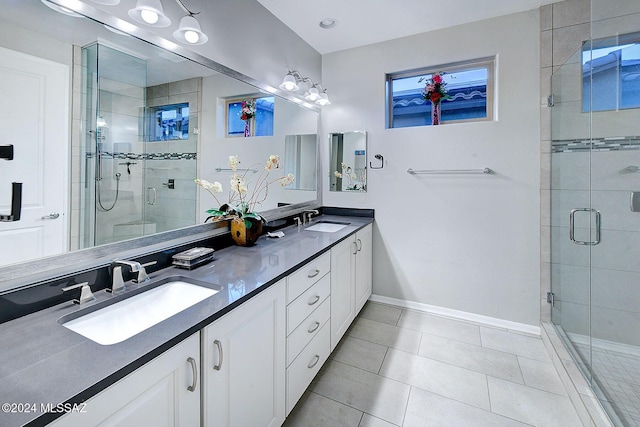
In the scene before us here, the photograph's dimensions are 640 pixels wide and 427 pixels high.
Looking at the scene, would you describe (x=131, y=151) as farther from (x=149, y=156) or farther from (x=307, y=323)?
(x=307, y=323)

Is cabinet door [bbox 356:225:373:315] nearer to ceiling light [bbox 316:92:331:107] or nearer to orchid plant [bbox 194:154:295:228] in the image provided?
orchid plant [bbox 194:154:295:228]

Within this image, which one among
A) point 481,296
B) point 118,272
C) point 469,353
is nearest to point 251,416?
point 118,272

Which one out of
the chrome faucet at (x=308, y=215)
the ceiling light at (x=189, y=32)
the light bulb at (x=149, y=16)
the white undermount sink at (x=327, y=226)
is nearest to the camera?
the light bulb at (x=149, y=16)

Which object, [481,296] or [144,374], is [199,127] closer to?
[144,374]

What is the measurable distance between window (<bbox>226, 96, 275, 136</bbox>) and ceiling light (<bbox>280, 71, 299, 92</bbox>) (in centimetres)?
14

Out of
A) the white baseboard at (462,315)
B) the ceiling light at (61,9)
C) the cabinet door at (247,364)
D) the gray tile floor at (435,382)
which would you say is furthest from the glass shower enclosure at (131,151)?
the white baseboard at (462,315)

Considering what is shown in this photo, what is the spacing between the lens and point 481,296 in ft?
8.45

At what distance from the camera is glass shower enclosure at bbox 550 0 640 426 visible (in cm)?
159

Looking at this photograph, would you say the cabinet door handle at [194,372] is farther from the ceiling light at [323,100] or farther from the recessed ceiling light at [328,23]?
the recessed ceiling light at [328,23]

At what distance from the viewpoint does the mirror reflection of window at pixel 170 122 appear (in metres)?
1.56

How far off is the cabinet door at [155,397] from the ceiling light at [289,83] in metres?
2.07

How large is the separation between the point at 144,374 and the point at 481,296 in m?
2.61

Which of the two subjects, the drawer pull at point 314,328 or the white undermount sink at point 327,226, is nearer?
the drawer pull at point 314,328

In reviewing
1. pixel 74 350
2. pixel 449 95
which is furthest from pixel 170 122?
pixel 449 95
